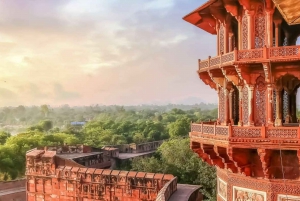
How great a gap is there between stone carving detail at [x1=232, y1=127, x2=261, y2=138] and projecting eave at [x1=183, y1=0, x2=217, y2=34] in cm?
436

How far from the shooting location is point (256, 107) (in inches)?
445

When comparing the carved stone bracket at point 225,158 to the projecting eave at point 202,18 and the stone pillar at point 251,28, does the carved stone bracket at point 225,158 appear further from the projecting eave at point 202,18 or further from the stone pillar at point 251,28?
the projecting eave at point 202,18

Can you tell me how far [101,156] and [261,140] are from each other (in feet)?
76.0

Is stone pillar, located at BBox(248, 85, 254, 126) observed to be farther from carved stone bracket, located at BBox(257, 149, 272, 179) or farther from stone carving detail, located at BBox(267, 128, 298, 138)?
carved stone bracket, located at BBox(257, 149, 272, 179)

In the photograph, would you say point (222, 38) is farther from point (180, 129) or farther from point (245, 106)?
point (180, 129)

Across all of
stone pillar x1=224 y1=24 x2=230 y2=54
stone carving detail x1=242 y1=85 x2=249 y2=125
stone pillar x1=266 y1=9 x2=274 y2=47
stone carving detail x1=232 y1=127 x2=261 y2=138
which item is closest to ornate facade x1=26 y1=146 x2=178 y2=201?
stone carving detail x1=242 y1=85 x2=249 y2=125

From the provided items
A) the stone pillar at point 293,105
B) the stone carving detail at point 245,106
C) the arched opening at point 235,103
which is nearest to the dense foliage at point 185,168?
the arched opening at point 235,103

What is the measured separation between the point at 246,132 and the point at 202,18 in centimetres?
503

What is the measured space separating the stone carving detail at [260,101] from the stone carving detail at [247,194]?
7.02 ft

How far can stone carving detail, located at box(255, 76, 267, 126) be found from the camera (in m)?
11.2

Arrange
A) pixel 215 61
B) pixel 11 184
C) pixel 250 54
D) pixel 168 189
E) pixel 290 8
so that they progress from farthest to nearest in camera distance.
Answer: pixel 11 184 < pixel 168 189 < pixel 215 61 < pixel 250 54 < pixel 290 8

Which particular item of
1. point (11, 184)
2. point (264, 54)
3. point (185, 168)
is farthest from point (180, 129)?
point (264, 54)

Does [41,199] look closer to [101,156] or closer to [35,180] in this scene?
[35,180]

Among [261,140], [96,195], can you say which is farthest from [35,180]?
[261,140]
